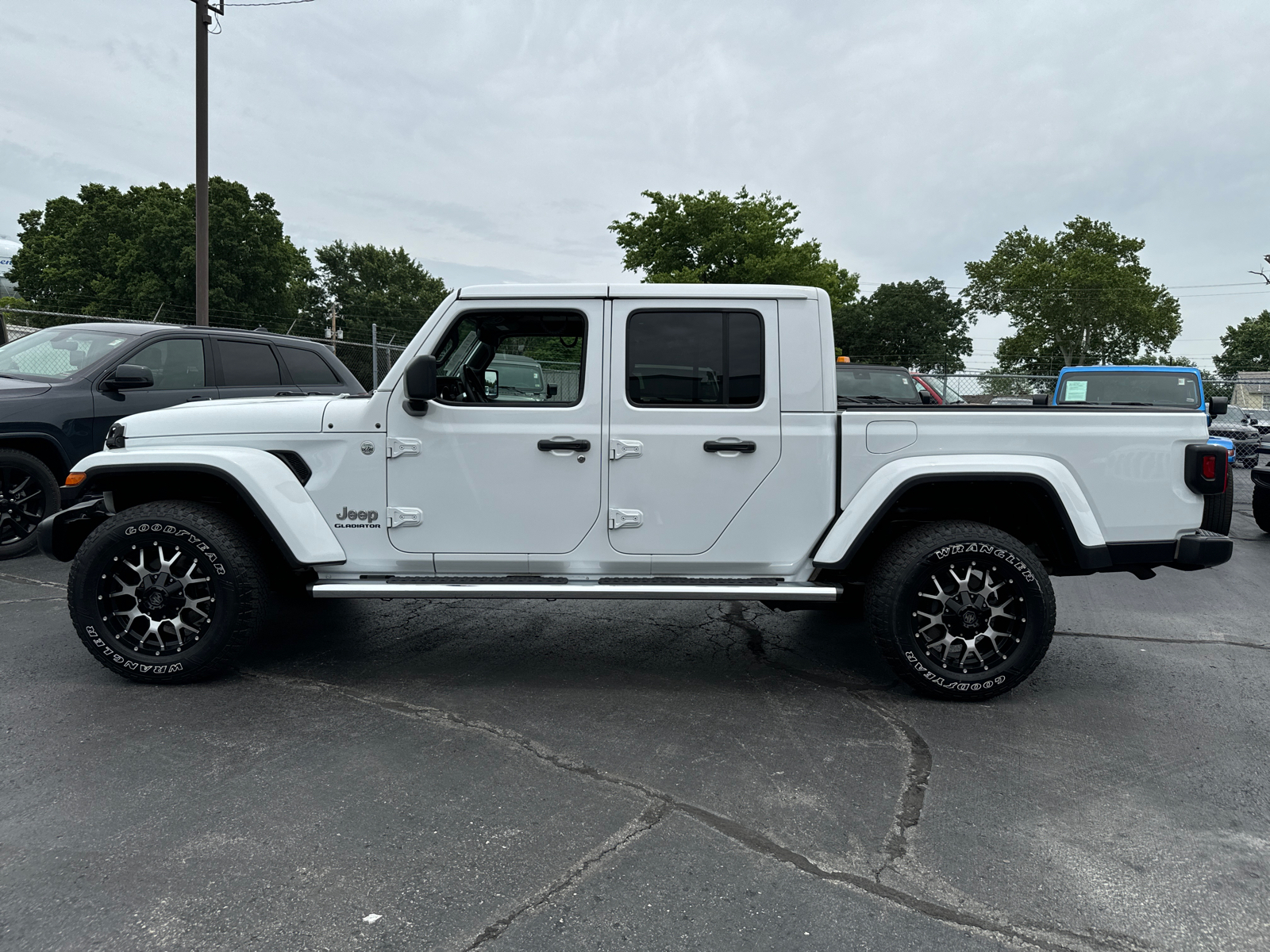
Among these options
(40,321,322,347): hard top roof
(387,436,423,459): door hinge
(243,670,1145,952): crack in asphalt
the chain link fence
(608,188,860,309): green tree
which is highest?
(608,188,860,309): green tree

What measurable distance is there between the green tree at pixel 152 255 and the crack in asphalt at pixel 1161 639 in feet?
184

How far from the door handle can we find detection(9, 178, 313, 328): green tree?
55.4 m

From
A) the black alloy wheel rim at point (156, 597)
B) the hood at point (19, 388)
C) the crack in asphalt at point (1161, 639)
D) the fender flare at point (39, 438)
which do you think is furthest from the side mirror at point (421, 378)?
the hood at point (19, 388)

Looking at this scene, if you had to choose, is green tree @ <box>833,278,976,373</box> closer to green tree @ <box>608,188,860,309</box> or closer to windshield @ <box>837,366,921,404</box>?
green tree @ <box>608,188,860,309</box>

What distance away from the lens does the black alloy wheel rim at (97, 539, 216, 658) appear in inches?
161

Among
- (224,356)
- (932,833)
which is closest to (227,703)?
(932,833)

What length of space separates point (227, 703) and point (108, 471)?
125 centimetres

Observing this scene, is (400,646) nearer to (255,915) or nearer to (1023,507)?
(255,915)

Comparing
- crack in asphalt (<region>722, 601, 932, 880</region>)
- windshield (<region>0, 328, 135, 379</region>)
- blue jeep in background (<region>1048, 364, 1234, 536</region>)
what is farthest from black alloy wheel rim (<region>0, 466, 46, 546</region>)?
blue jeep in background (<region>1048, 364, 1234, 536</region>)

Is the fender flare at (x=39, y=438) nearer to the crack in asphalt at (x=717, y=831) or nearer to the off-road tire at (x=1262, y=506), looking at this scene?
the crack in asphalt at (x=717, y=831)

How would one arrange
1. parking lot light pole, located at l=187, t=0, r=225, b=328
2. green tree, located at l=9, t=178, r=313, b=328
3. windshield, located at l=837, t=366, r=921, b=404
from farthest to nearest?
1. green tree, located at l=9, t=178, r=313, b=328
2. parking lot light pole, located at l=187, t=0, r=225, b=328
3. windshield, located at l=837, t=366, r=921, b=404

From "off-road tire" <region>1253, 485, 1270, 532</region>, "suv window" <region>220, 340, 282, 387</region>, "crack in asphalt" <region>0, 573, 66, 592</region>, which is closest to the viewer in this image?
"crack in asphalt" <region>0, 573, 66, 592</region>

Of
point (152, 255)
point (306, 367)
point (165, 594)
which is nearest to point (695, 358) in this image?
point (165, 594)

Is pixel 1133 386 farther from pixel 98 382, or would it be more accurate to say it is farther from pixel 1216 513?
pixel 98 382
